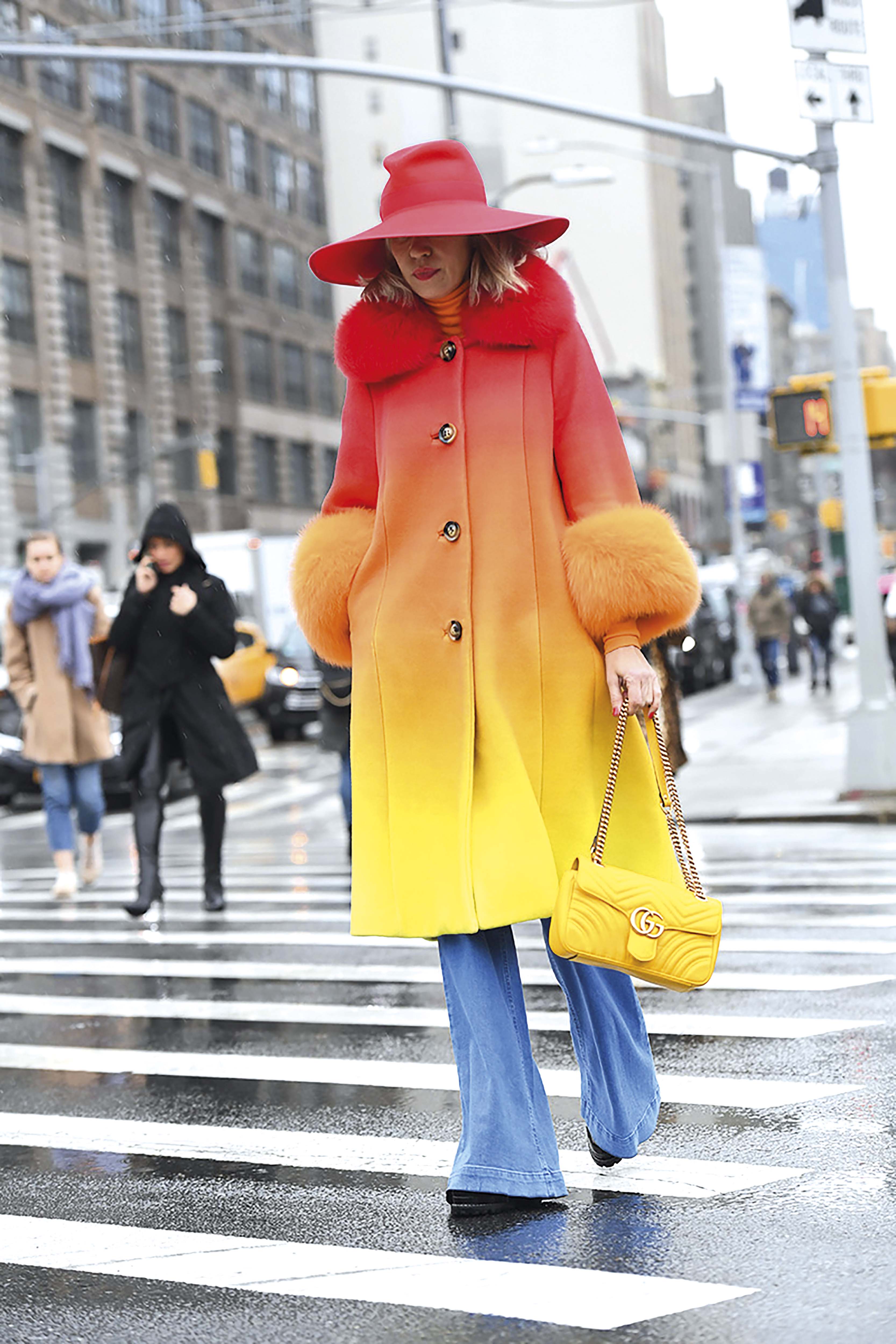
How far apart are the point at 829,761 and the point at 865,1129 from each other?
41.1 ft

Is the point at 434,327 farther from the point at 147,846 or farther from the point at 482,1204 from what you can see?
the point at 147,846

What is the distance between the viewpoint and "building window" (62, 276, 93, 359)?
5141 cm

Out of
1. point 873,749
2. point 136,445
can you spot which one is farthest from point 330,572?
point 136,445

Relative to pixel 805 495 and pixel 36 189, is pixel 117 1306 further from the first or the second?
pixel 36 189

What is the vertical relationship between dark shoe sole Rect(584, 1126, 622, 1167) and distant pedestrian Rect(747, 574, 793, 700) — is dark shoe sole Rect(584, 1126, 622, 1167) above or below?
below

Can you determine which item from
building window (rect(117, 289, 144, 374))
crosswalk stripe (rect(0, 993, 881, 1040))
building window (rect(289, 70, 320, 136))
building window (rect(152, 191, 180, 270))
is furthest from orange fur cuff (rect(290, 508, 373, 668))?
building window (rect(289, 70, 320, 136))

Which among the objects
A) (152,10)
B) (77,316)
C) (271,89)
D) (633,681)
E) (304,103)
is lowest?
(633,681)

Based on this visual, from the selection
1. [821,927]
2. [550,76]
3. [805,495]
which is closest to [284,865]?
[821,927]

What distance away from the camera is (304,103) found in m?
70.2

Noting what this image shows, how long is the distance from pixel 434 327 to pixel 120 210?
5403 centimetres

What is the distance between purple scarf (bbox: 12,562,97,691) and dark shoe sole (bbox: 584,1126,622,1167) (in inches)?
277

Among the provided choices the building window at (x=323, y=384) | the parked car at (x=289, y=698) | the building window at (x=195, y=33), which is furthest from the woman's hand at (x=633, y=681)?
the building window at (x=323, y=384)

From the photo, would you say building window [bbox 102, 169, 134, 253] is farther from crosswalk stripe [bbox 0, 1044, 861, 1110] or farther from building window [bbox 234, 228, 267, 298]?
crosswalk stripe [bbox 0, 1044, 861, 1110]

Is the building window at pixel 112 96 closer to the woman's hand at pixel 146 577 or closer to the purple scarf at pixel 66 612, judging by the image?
the purple scarf at pixel 66 612
